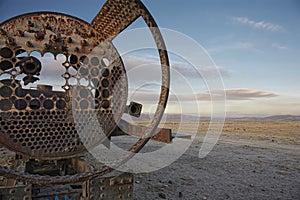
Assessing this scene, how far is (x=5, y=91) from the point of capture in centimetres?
181

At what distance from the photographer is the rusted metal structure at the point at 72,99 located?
1.81 meters

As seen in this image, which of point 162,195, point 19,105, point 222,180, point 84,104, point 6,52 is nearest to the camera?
point 6,52

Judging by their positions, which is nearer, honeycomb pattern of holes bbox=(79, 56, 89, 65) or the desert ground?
honeycomb pattern of holes bbox=(79, 56, 89, 65)

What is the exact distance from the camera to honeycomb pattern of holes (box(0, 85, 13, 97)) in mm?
1794

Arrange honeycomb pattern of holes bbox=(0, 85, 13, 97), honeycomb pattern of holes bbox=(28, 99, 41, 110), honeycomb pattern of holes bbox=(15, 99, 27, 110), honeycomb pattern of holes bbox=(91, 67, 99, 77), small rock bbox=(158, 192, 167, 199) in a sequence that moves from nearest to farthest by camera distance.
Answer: honeycomb pattern of holes bbox=(0, 85, 13, 97) < honeycomb pattern of holes bbox=(15, 99, 27, 110) < honeycomb pattern of holes bbox=(28, 99, 41, 110) < honeycomb pattern of holes bbox=(91, 67, 99, 77) < small rock bbox=(158, 192, 167, 199)

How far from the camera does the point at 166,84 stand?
79.1 inches

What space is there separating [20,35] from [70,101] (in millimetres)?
703

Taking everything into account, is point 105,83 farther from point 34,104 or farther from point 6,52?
point 6,52

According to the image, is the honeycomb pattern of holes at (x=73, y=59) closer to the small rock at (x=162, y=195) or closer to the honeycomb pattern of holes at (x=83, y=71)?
the honeycomb pattern of holes at (x=83, y=71)

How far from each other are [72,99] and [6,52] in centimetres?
66

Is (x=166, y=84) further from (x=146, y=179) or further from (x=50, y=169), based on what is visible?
(x=146, y=179)

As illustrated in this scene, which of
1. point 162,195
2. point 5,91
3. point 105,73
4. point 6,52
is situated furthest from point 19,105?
point 162,195

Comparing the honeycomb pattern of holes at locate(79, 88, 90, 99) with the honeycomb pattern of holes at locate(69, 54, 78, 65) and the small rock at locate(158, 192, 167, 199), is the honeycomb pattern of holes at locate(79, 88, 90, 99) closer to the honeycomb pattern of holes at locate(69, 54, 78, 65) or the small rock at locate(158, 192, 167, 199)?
the honeycomb pattern of holes at locate(69, 54, 78, 65)

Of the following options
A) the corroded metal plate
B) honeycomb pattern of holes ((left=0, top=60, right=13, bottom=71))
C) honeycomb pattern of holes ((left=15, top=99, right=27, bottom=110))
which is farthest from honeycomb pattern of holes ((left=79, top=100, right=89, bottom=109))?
honeycomb pattern of holes ((left=0, top=60, right=13, bottom=71))
